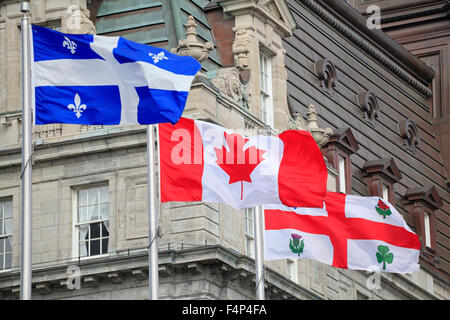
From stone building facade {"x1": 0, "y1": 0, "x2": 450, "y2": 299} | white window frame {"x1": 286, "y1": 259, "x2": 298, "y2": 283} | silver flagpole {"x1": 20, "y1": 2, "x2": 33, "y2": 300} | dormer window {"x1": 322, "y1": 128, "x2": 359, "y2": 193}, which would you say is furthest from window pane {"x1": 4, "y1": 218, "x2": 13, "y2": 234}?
silver flagpole {"x1": 20, "y1": 2, "x2": 33, "y2": 300}

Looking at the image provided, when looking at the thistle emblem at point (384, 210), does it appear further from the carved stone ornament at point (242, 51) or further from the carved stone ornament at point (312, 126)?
the carved stone ornament at point (312, 126)

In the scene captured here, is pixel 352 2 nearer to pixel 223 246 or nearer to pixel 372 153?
pixel 372 153

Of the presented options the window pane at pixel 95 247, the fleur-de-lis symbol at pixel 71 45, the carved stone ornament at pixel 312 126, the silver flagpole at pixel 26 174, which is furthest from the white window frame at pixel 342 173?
the silver flagpole at pixel 26 174

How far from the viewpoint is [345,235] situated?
38.2m

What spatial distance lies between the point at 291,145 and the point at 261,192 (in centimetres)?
130

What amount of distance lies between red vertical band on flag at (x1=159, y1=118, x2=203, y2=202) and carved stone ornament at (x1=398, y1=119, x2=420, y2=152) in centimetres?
2425

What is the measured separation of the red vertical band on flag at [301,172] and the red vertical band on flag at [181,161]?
1985 mm

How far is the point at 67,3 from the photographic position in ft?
141

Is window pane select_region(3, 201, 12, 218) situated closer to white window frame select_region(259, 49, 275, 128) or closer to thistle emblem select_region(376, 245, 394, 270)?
white window frame select_region(259, 49, 275, 128)

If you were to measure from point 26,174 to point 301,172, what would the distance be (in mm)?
8154

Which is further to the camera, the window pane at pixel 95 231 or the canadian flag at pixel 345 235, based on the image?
the window pane at pixel 95 231

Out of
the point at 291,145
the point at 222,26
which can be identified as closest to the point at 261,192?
the point at 291,145

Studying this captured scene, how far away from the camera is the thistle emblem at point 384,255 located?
38.4 metres

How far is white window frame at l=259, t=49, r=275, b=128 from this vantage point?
44750 mm
